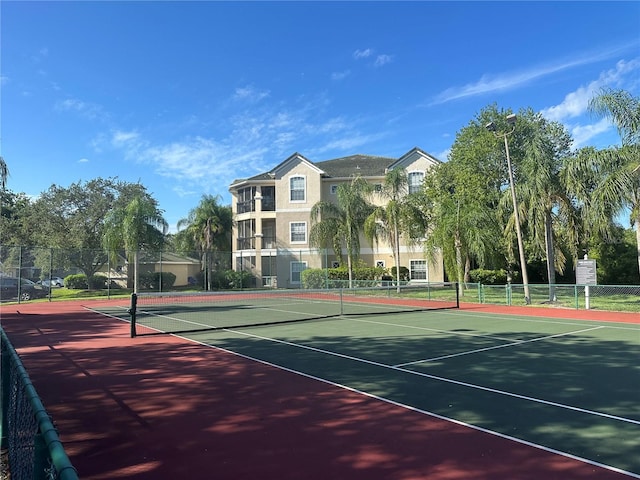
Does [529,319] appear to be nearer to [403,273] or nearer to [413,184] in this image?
[403,273]

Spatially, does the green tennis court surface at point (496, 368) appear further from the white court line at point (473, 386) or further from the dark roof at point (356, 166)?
the dark roof at point (356, 166)

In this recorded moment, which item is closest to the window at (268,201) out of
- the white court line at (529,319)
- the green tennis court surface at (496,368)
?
the white court line at (529,319)

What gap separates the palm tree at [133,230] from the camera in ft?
119

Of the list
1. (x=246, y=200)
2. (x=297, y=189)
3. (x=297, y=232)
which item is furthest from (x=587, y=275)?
(x=246, y=200)

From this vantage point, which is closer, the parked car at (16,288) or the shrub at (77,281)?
the parked car at (16,288)

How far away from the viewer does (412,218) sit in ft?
109

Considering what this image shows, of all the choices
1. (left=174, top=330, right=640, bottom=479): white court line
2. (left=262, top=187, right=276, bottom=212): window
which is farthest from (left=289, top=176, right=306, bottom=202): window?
(left=174, top=330, right=640, bottom=479): white court line

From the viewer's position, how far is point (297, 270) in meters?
42.0

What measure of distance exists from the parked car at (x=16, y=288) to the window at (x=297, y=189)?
2206 cm

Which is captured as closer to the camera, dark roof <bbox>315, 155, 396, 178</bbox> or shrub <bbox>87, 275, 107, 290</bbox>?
shrub <bbox>87, 275, 107, 290</bbox>

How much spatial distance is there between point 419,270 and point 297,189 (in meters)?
13.6

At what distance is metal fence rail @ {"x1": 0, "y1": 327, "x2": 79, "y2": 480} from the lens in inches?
85.0

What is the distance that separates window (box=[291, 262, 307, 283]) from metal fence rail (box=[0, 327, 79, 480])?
36.6 meters

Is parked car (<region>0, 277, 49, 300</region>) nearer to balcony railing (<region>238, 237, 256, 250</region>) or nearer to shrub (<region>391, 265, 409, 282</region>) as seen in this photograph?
balcony railing (<region>238, 237, 256, 250</region>)
